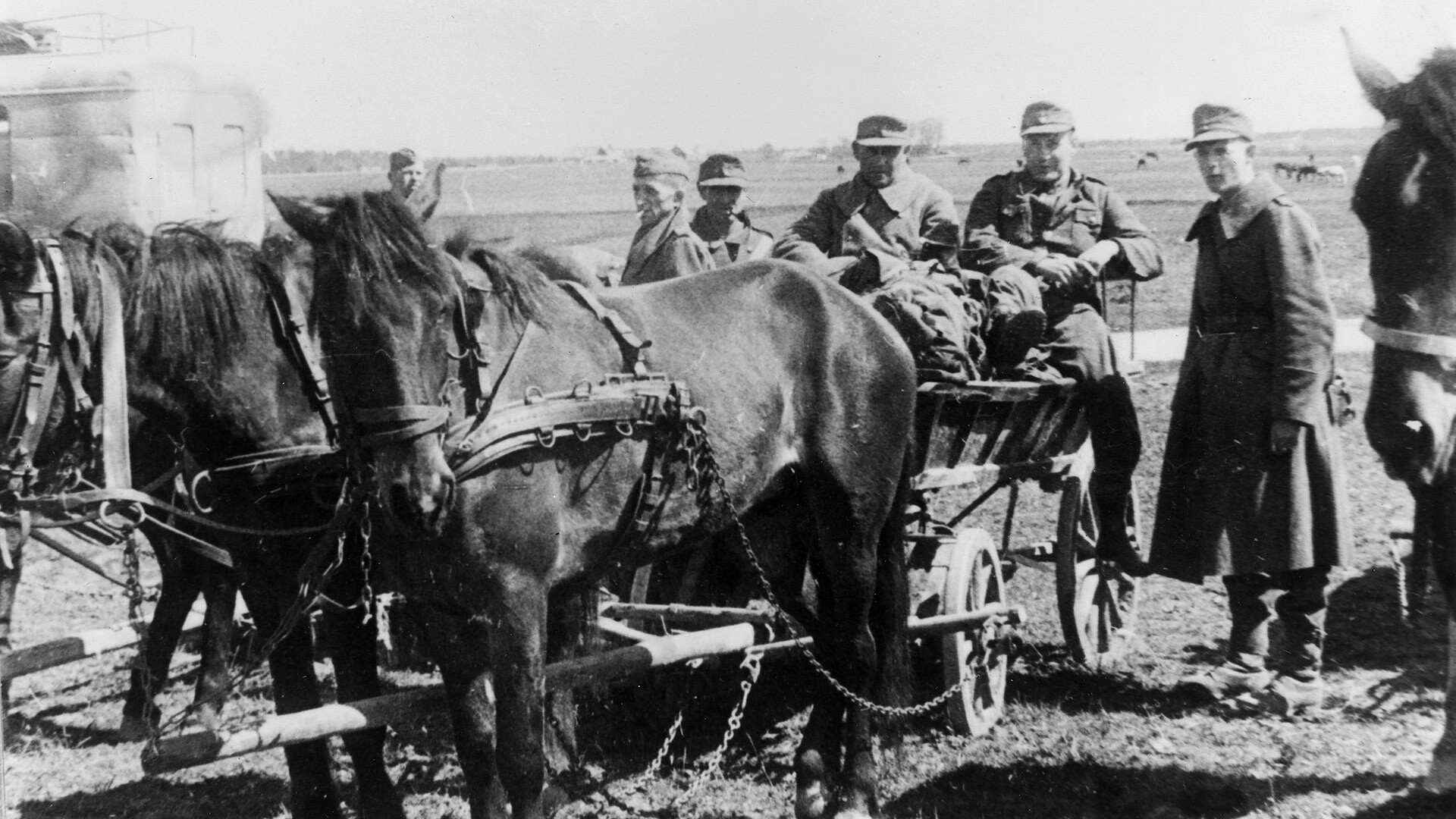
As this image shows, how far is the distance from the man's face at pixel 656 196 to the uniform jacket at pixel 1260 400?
2.93 metres

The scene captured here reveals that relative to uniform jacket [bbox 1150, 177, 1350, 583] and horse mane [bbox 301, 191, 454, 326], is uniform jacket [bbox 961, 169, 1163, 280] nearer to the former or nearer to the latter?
uniform jacket [bbox 1150, 177, 1350, 583]

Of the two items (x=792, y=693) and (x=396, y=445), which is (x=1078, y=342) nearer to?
(x=792, y=693)

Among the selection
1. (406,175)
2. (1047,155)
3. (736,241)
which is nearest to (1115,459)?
(1047,155)

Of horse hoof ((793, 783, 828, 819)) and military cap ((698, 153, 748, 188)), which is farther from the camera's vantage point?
military cap ((698, 153, 748, 188))

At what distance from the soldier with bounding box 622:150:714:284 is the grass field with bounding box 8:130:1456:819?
4.98ft

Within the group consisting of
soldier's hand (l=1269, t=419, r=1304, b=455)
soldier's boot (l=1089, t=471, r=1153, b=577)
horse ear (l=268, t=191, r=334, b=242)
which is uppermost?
horse ear (l=268, t=191, r=334, b=242)

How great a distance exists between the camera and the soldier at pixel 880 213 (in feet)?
18.8

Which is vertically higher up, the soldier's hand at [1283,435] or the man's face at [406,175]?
the man's face at [406,175]

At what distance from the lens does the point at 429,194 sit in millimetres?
3391

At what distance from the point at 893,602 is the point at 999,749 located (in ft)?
3.16

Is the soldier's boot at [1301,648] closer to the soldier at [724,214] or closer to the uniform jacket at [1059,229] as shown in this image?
the uniform jacket at [1059,229]

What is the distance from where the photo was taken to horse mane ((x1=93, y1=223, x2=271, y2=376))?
12.6 ft

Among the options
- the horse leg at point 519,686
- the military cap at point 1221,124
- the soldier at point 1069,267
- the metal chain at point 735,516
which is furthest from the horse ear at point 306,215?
the military cap at point 1221,124

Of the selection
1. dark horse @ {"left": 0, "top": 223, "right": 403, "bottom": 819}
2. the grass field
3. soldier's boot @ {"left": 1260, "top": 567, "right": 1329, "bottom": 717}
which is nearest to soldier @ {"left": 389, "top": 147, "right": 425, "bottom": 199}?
the grass field
